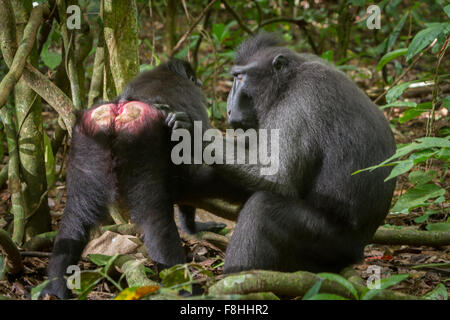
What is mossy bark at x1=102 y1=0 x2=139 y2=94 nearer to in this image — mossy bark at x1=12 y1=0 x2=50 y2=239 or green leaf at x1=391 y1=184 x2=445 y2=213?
mossy bark at x1=12 y1=0 x2=50 y2=239

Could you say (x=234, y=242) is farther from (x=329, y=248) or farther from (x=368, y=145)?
(x=368, y=145)

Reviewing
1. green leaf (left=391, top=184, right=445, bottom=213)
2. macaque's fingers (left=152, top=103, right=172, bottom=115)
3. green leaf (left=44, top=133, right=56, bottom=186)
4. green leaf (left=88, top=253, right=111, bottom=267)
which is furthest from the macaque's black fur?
green leaf (left=44, top=133, right=56, bottom=186)

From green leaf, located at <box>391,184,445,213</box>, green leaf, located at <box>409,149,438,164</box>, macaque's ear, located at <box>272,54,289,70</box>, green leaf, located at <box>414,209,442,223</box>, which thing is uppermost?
macaque's ear, located at <box>272,54,289,70</box>

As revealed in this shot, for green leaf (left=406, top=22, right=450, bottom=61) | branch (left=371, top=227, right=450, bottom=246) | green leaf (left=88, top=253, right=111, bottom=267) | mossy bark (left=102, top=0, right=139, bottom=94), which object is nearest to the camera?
green leaf (left=88, top=253, right=111, bottom=267)

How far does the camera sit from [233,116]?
14.6ft

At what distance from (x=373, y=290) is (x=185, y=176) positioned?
6.83ft

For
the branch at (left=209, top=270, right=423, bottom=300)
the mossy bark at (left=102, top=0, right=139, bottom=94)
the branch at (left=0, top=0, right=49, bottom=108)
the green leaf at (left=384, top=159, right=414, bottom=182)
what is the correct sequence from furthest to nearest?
the mossy bark at (left=102, top=0, right=139, bottom=94) < the branch at (left=0, top=0, right=49, bottom=108) < the green leaf at (left=384, top=159, right=414, bottom=182) < the branch at (left=209, top=270, right=423, bottom=300)

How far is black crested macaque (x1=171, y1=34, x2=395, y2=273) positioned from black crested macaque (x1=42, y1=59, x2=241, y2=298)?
493mm

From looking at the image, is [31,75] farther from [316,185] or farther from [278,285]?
[278,285]

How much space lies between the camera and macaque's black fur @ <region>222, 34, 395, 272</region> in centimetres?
369

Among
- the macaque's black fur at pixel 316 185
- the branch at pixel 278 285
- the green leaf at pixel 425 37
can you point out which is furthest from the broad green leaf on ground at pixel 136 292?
the green leaf at pixel 425 37

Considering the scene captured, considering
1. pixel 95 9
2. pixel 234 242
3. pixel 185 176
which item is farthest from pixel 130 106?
pixel 95 9

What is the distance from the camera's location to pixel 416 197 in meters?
4.22

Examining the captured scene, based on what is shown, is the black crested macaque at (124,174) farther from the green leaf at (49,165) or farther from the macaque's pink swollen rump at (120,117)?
the green leaf at (49,165)
